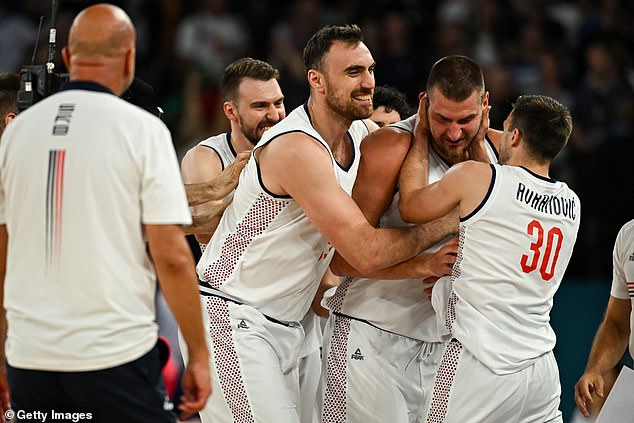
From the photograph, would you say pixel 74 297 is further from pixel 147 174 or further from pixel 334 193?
pixel 334 193

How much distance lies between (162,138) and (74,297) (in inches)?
29.1

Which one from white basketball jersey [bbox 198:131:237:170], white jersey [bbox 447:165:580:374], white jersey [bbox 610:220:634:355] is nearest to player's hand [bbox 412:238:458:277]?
white jersey [bbox 447:165:580:374]

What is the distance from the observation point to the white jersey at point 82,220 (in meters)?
4.01

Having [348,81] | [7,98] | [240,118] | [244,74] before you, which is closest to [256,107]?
[240,118]

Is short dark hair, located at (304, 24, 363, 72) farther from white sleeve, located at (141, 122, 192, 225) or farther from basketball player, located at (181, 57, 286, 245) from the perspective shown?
white sleeve, located at (141, 122, 192, 225)

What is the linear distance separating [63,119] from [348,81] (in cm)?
196

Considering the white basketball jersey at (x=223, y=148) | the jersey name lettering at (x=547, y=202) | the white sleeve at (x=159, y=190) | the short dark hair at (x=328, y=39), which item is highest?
the short dark hair at (x=328, y=39)

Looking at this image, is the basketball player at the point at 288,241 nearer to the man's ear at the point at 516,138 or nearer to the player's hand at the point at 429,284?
the player's hand at the point at 429,284

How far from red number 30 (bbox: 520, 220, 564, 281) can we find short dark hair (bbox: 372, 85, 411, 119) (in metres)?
2.00

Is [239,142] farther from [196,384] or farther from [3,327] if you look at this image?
[196,384]

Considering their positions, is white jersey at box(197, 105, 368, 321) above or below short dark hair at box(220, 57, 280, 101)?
below

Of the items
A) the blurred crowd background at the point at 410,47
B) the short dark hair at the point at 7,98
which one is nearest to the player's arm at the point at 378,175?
the short dark hair at the point at 7,98

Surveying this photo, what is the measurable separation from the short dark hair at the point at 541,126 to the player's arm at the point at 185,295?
202cm

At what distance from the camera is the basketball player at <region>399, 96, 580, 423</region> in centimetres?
504
